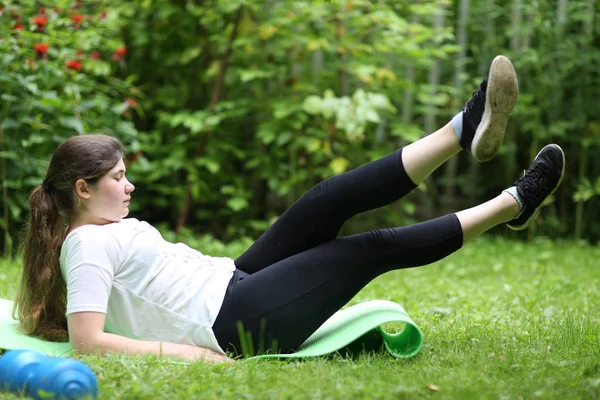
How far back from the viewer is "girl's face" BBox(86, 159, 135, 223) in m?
2.55

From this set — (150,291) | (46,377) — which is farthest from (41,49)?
(46,377)

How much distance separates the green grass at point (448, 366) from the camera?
2.04m

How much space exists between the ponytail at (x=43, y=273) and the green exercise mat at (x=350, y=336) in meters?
0.06

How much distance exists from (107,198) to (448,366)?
1.20 m

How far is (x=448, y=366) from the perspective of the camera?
2.36 metres

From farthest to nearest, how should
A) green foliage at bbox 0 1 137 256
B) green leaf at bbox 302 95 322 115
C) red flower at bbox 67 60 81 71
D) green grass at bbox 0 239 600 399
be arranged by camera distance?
green leaf at bbox 302 95 322 115, red flower at bbox 67 60 81 71, green foliage at bbox 0 1 137 256, green grass at bbox 0 239 600 399

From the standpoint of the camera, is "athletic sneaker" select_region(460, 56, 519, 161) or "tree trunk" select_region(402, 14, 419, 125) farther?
"tree trunk" select_region(402, 14, 419, 125)

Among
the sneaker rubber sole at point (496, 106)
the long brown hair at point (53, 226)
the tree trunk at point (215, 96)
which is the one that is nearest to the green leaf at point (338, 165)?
the tree trunk at point (215, 96)

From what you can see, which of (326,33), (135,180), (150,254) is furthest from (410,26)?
(150,254)

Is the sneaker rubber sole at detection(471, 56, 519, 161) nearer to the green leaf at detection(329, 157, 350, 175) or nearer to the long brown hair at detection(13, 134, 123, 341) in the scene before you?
the long brown hair at detection(13, 134, 123, 341)

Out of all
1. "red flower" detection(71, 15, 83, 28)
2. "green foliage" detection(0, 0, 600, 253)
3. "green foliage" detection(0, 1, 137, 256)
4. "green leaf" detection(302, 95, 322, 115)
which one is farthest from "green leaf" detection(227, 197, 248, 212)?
"red flower" detection(71, 15, 83, 28)

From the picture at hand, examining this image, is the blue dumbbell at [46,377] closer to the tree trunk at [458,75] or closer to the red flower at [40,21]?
the red flower at [40,21]

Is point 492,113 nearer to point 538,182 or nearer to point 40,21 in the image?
point 538,182

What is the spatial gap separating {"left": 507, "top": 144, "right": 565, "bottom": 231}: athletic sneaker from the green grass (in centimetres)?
44
